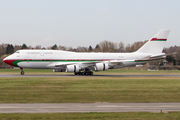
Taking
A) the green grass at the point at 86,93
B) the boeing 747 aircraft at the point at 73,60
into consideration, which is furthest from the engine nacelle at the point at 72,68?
the green grass at the point at 86,93

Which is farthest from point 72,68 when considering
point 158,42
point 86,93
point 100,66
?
point 86,93

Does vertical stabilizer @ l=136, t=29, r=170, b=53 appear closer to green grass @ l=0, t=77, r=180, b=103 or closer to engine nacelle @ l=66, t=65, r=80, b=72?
engine nacelle @ l=66, t=65, r=80, b=72

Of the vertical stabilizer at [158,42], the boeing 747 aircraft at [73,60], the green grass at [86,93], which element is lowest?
the green grass at [86,93]

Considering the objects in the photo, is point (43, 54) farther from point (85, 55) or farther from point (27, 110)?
point (27, 110)

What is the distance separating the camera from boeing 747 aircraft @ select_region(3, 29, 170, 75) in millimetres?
44625

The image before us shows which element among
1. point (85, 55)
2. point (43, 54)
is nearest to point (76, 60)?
point (85, 55)

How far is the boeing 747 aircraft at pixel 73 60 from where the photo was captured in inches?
1757

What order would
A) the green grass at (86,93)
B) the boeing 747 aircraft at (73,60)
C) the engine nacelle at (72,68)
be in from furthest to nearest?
the boeing 747 aircraft at (73,60)
the engine nacelle at (72,68)
the green grass at (86,93)

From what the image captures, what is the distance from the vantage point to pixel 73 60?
151 feet

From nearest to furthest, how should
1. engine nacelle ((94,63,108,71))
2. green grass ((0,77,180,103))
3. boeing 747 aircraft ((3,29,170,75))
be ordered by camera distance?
1. green grass ((0,77,180,103))
2. engine nacelle ((94,63,108,71))
3. boeing 747 aircraft ((3,29,170,75))

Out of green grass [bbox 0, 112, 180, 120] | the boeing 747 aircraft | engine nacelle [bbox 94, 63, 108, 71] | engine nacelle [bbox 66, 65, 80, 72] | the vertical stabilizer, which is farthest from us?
the vertical stabilizer

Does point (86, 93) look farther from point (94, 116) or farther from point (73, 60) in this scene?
point (73, 60)

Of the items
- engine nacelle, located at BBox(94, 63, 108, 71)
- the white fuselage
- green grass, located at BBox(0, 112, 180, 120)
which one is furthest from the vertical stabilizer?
green grass, located at BBox(0, 112, 180, 120)

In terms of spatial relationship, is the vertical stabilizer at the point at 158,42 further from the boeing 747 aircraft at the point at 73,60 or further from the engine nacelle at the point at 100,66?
the engine nacelle at the point at 100,66
